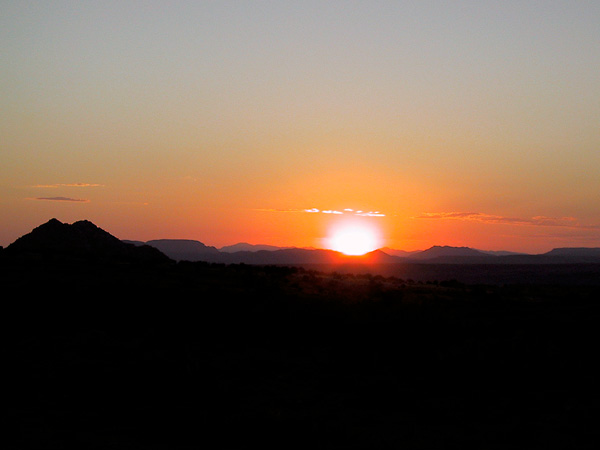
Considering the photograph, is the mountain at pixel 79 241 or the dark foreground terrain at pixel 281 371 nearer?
the dark foreground terrain at pixel 281 371

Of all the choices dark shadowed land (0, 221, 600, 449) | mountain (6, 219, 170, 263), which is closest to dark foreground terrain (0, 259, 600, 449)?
dark shadowed land (0, 221, 600, 449)

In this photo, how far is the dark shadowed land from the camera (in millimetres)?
10953

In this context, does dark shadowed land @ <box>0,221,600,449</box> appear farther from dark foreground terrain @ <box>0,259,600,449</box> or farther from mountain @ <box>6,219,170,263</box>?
mountain @ <box>6,219,170,263</box>

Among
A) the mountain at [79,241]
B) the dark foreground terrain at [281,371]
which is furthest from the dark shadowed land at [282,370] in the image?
the mountain at [79,241]

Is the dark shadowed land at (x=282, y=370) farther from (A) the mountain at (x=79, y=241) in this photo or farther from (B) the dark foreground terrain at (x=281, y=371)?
(A) the mountain at (x=79, y=241)

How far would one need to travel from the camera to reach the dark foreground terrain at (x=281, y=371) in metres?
10.9

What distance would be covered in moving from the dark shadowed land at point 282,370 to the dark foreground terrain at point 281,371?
5 cm

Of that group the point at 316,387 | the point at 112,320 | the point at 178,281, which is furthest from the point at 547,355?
the point at 178,281

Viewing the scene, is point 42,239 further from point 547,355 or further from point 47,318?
point 547,355

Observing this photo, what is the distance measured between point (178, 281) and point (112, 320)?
9.24 meters

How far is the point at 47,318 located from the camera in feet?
65.1

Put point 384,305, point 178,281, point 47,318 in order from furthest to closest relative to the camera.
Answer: point 178,281 < point 384,305 < point 47,318

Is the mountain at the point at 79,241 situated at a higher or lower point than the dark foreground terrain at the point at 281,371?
higher

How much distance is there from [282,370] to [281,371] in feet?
0.29
